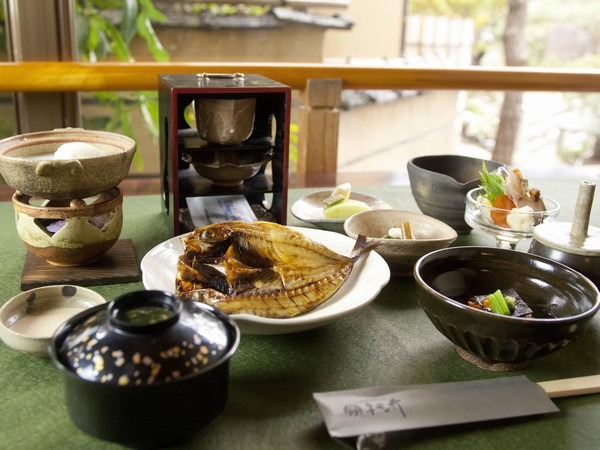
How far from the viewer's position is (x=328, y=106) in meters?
1.94

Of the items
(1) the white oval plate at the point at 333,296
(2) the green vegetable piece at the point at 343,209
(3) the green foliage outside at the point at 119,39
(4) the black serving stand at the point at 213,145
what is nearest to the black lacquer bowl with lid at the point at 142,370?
(1) the white oval plate at the point at 333,296

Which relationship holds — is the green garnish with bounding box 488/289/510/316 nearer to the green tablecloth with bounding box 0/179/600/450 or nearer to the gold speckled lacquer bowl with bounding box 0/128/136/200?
the green tablecloth with bounding box 0/179/600/450

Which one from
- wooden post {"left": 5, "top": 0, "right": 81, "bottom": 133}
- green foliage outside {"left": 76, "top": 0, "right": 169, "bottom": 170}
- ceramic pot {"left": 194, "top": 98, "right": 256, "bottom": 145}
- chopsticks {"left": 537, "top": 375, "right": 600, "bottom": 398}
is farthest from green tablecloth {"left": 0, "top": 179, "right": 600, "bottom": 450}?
green foliage outside {"left": 76, "top": 0, "right": 169, "bottom": 170}

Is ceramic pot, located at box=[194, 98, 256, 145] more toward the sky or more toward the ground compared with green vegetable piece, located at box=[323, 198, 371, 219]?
more toward the sky

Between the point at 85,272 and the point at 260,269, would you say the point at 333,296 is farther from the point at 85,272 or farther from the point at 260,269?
the point at 85,272

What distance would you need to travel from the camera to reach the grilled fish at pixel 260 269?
0.90 metres

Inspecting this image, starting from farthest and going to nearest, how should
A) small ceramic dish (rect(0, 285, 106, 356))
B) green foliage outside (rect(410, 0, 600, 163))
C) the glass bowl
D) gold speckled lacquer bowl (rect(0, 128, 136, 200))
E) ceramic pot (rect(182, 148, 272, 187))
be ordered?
green foliage outside (rect(410, 0, 600, 163)), ceramic pot (rect(182, 148, 272, 187)), the glass bowl, gold speckled lacquer bowl (rect(0, 128, 136, 200)), small ceramic dish (rect(0, 285, 106, 356))

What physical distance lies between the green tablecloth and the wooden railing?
889mm

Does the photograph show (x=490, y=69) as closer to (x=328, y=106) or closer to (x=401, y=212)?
(x=328, y=106)

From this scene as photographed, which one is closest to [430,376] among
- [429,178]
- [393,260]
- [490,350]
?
[490,350]

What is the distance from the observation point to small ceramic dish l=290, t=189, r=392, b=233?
4.48ft

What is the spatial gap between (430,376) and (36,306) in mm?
594

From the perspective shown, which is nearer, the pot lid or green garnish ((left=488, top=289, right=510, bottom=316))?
the pot lid

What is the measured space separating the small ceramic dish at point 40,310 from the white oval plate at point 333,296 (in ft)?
0.34
